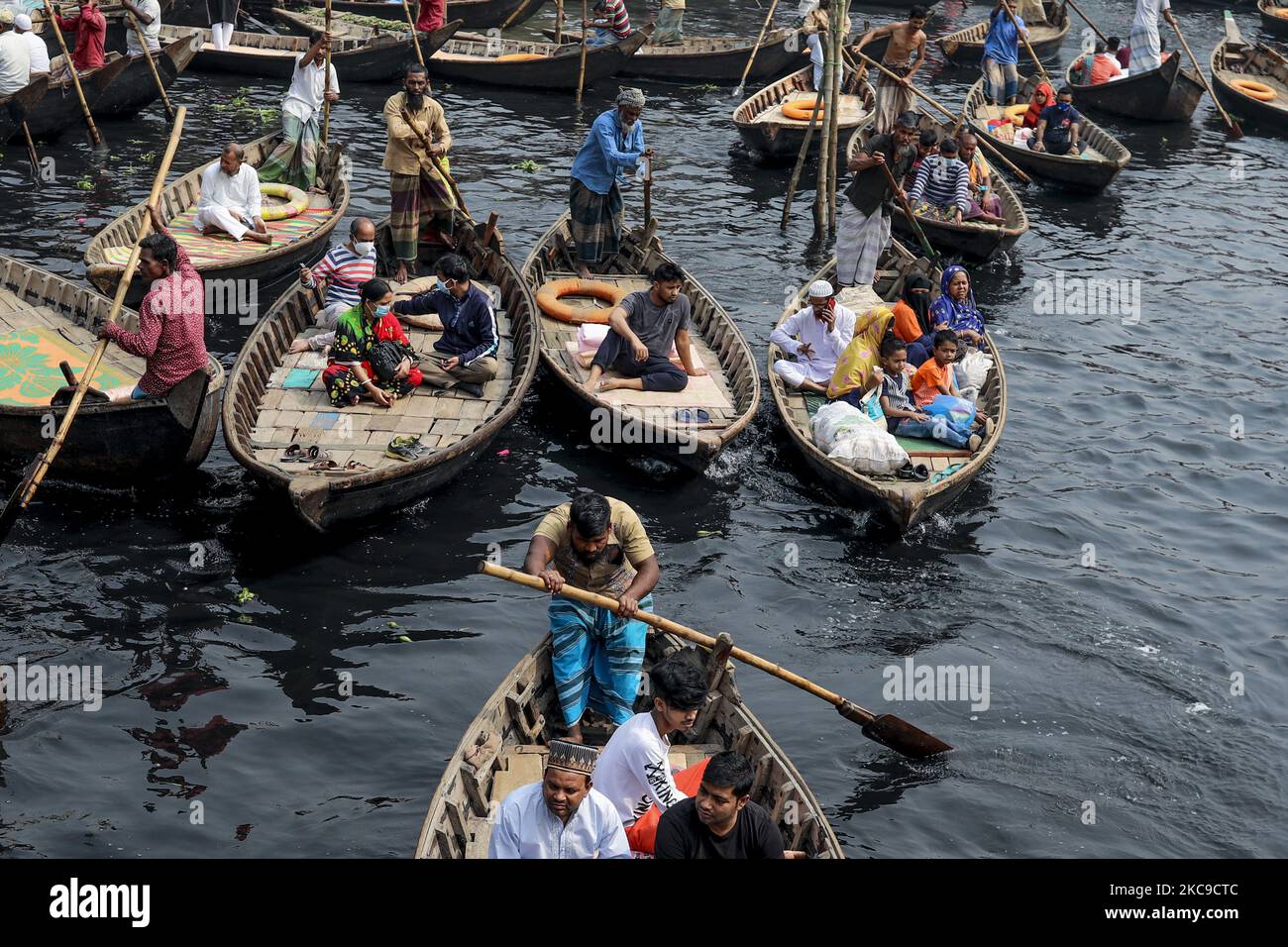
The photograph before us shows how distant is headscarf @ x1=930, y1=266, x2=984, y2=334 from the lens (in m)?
13.7

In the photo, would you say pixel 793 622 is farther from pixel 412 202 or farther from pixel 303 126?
pixel 303 126

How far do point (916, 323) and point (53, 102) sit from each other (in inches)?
548

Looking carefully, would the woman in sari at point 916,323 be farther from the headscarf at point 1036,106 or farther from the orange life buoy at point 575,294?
the headscarf at point 1036,106

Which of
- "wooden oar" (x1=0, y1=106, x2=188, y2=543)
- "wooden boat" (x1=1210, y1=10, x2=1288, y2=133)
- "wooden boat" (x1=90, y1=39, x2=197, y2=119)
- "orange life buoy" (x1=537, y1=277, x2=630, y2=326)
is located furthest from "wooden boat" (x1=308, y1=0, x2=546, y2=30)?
"wooden oar" (x1=0, y1=106, x2=188, y2=543)

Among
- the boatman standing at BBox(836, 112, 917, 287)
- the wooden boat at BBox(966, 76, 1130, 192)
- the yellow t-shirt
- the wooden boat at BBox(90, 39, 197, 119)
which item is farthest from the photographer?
the wooden boat at BBox(90, 39, 197, 119)

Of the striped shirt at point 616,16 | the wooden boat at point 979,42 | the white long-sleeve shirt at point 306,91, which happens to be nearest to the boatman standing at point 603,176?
the white long-sleeve shirt at point 306,91

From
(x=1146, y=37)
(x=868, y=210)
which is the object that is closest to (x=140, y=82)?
(x=868, y=210)

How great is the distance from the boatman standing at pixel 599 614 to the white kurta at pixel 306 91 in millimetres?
11213

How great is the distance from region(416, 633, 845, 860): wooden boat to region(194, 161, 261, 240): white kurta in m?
9.02

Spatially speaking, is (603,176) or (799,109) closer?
(603,176)

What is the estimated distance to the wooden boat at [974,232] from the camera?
664 inches

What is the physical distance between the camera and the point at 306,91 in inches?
693

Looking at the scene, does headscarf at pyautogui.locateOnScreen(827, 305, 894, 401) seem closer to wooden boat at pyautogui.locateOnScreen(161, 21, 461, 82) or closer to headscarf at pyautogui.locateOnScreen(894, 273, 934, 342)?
headscarf at pyautogui.locateOnScreen(894, 273, 934, 342)

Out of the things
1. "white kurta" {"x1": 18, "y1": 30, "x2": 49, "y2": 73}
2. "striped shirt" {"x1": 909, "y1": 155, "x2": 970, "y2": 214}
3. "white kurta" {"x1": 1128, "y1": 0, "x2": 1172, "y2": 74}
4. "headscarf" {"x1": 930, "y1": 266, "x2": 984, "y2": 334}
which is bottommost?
"headscarf" {"x1": 930, "y1": 266, "x2": 984, "y2": 334}
